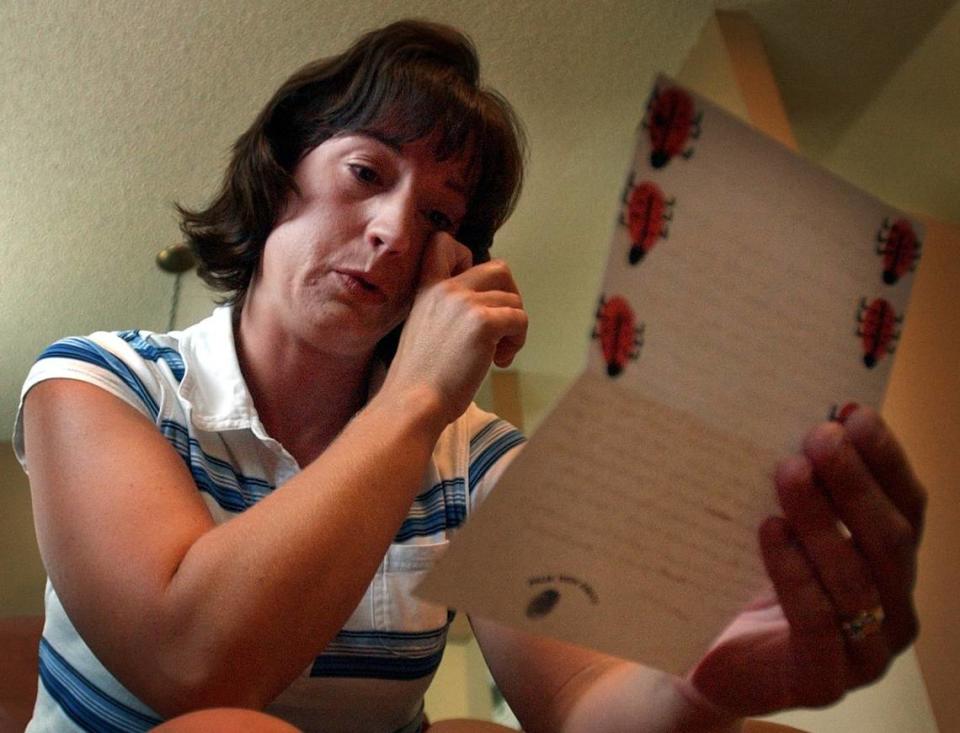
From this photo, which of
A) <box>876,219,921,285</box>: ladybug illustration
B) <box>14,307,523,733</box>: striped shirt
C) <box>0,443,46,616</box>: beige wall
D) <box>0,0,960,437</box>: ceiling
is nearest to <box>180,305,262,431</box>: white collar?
<box>14,307,523,733</box>: striped shirt

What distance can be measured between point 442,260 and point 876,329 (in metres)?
0.38

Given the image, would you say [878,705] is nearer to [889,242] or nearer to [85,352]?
[889,242]

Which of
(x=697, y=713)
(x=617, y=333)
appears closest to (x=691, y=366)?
(x=617, y=333)

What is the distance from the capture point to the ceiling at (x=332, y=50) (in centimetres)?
61

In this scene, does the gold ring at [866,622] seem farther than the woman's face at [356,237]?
No

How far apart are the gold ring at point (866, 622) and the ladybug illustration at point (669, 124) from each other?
0.87 feet

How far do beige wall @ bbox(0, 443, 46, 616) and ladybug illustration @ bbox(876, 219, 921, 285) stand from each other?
2346 mm

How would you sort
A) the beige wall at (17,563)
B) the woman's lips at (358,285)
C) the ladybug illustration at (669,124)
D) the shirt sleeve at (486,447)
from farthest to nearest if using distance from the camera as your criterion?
1. the beige wall at (17,563)
2. the shirt sleeve at (486,447)
3. the woman's lips at (358,285)
4. the ladybug illustration at (669,124)

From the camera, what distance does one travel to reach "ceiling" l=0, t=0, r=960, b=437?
608mm

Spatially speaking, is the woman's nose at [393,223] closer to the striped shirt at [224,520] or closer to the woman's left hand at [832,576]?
the striped shirt at [224,520]

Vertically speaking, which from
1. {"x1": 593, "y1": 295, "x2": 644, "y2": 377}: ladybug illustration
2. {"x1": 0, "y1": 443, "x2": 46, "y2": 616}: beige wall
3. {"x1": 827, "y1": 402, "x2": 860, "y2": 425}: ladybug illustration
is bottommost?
{"x1": 0, "y1": 443, "x2": 46, "y2": 616}: beige wall

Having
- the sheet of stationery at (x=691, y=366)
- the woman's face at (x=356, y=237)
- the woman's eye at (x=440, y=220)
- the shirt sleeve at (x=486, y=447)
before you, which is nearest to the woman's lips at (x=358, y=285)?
the woman's face at (x=356, y=237)

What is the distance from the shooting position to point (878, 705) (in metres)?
0.49

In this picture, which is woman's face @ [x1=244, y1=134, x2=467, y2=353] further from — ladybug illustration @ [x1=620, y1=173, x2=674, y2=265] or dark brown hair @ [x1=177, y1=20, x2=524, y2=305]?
ladybug illustration @ [x1=620, y1=173, x2=674, y2=265]
